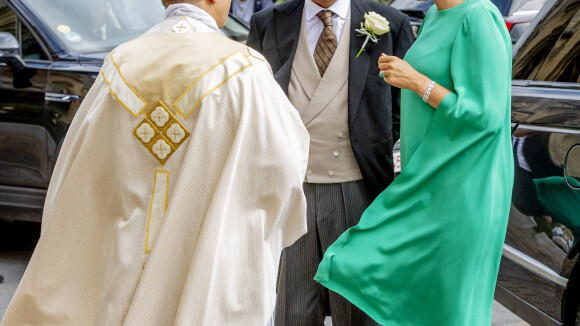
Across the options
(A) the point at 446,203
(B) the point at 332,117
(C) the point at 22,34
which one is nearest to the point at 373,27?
(B) the point at 332,117

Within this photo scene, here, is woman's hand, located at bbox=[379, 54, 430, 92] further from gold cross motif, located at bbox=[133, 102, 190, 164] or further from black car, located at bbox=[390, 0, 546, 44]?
black car, located at bbox=[390, 0, 546, 44]

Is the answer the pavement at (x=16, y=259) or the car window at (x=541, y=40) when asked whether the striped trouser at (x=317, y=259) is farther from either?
the pavement at (x=16, y=259)

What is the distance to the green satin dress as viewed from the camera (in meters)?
2.97

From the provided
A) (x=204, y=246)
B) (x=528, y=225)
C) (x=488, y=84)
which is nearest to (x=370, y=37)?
(x=488, y=84)

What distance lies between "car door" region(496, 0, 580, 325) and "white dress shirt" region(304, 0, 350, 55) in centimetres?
98

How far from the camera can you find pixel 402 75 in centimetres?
309

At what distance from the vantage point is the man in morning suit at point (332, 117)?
11.2ft

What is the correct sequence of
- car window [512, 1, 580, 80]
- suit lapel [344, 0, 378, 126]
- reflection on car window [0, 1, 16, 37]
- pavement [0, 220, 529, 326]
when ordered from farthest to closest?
1. reflection on car window [0, 1, 16, 37]
2. pavement [0, 220, 529, 326]
3. car window [512, 1, 580, 80]
4. suit lapel [344, 0, 378, 126]

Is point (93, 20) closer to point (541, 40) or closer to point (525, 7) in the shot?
point (541, 40)

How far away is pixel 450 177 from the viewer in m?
3.03

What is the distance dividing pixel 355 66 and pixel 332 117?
0.23 m

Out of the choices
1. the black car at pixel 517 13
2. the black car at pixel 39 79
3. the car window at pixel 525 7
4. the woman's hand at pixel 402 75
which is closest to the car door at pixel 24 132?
the black car at pixel 39 79

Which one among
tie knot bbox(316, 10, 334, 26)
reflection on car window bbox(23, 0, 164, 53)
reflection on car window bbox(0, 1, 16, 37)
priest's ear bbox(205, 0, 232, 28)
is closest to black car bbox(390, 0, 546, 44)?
reflection on car window bbox(23, 0, 164, 53)

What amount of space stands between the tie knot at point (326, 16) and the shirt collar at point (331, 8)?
15 mm
